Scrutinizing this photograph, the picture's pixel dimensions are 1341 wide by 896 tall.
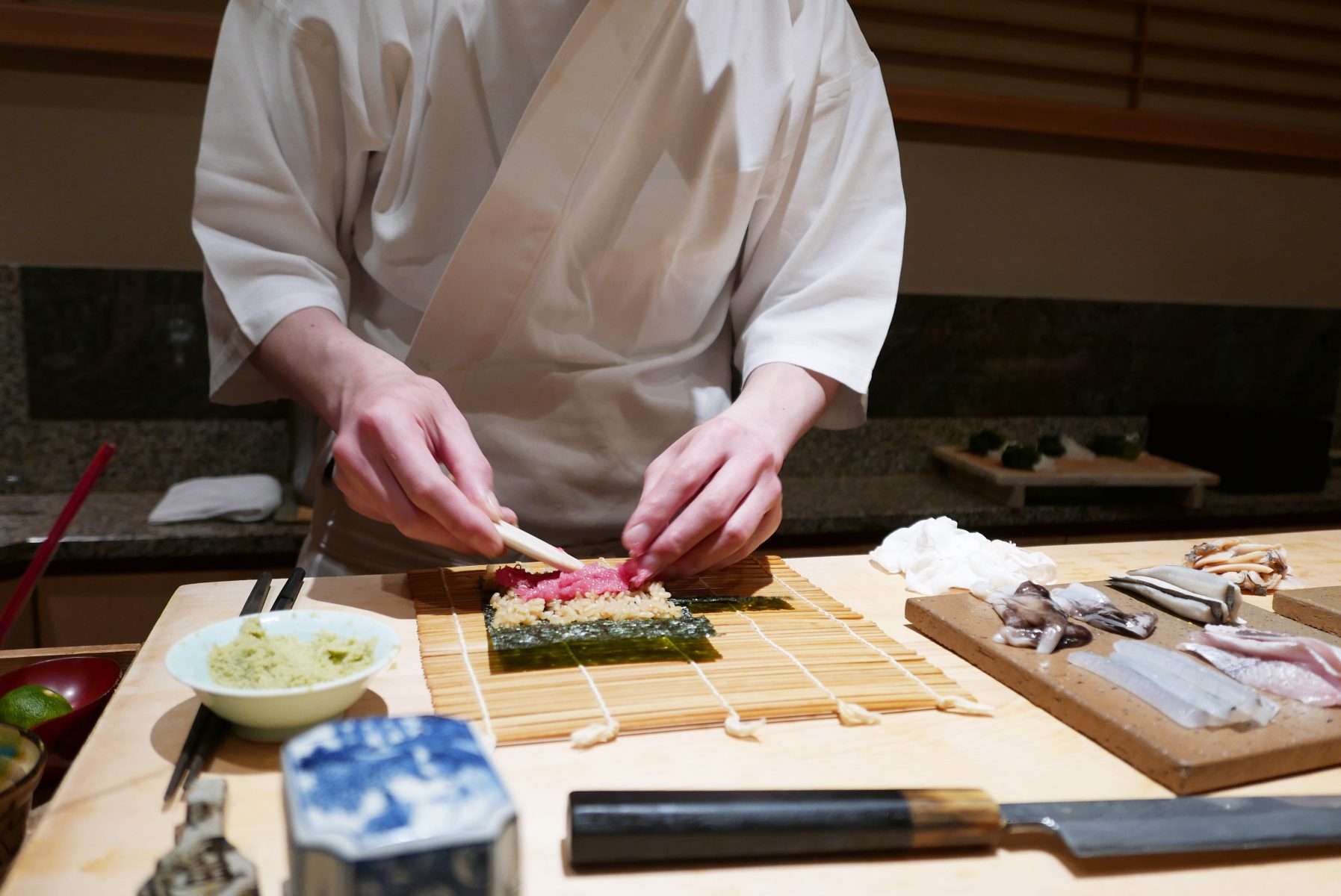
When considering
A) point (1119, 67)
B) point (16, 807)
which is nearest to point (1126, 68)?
point (1119, 67)

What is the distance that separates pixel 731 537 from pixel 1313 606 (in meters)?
0.70

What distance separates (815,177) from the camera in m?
1.48

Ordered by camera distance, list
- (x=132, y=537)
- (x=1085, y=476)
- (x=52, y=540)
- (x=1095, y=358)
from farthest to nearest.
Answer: (x=1095, y=358) → (x=1085, y=476) → (x=132, y=537) → (x=52, y=540)

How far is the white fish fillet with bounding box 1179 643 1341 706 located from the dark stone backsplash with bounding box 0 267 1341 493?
2.07 m

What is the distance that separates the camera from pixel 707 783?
2.43 feet

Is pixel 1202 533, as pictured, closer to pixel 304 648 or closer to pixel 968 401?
pixel 968 401

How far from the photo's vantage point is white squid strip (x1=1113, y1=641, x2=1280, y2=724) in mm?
825

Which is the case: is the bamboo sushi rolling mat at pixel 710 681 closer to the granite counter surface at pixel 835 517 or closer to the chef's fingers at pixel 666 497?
the chef's fingers at pixel 666 497

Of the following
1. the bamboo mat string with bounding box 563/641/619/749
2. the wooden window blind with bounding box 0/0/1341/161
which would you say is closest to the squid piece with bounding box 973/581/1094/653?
the bamboo mat string with bounding box 563/641/619/749

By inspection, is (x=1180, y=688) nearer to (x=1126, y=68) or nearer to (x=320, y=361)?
(x=320, y=361)

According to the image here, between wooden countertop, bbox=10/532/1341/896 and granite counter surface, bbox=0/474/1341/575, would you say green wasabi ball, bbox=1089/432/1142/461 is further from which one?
wooden countertop, bbox=10/532/1341/896

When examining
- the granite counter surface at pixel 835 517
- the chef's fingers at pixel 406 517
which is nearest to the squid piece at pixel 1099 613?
the chef's fingers at pixel 406 517

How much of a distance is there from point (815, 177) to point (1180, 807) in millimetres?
1029

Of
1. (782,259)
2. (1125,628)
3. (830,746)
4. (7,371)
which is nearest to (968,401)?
(782,259)
